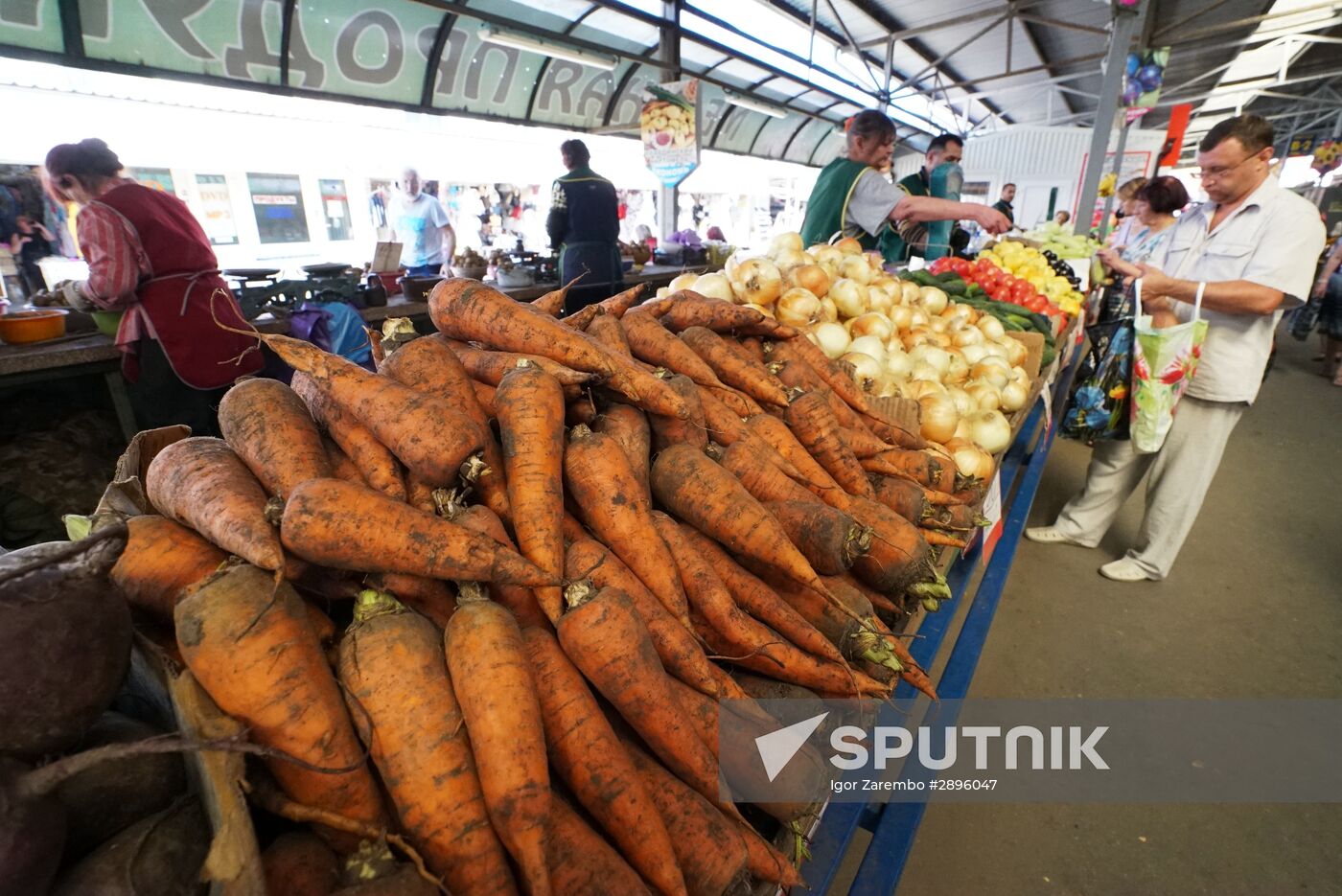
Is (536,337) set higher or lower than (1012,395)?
higher

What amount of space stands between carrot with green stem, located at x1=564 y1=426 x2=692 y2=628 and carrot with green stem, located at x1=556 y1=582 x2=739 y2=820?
173 millimetres

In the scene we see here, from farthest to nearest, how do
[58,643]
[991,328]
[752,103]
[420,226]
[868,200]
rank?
[752,103]
[420,226]
[868,200]
[991,328]
[58,643]

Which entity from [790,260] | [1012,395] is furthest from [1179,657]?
[790,260]

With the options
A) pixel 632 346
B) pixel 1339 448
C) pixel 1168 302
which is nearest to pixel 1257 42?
pixel 1339 448

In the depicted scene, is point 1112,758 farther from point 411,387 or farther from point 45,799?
point 45,799

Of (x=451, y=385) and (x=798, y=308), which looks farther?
(x=798, y=308)

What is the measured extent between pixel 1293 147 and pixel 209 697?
1348 inches

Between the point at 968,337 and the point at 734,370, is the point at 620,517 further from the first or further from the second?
the point at 968,337

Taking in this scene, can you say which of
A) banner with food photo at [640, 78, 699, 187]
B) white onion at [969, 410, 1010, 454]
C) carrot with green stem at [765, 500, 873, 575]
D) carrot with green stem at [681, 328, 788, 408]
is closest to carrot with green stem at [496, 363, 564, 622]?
carrot with green stem at [765, 500, 873, 575]

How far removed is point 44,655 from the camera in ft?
2.17

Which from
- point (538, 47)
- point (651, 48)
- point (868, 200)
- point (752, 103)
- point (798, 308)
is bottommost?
point (798, 308)

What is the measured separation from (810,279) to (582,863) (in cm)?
256

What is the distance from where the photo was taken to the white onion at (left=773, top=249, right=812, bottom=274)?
2.98 m

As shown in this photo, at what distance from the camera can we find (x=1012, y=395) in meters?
2.95
